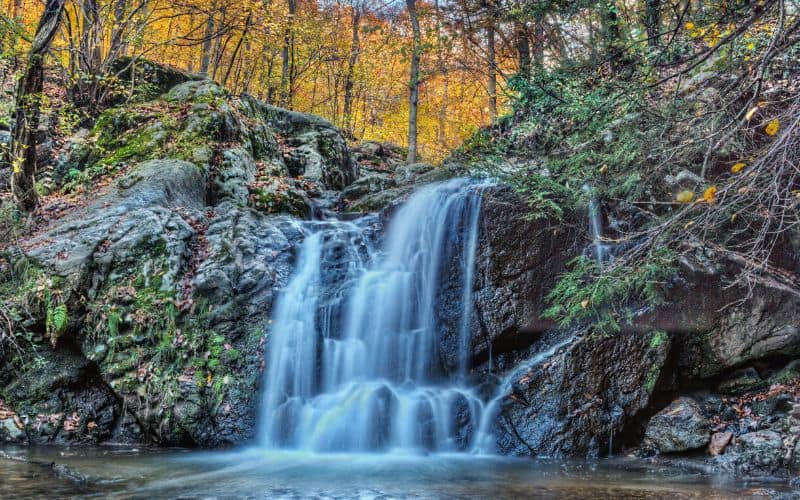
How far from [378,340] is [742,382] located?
4.36 metres

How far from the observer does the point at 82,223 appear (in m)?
7.47

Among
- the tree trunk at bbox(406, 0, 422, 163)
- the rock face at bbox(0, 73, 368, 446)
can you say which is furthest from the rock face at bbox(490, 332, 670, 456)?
the tree trunk at bbox(406, 0, 422, 163)

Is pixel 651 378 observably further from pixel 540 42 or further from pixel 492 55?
pixel 492 55

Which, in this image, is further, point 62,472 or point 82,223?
point 82,223

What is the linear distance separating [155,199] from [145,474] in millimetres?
4627

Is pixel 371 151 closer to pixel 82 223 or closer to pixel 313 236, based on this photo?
pixel 313 236

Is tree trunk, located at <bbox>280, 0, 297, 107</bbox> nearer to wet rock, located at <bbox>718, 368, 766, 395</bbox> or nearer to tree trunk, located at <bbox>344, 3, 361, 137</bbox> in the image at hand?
tree trunk, located at <bbox>344, 3, 361, 137</bbox>

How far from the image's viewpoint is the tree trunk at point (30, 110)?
7590 millimetres

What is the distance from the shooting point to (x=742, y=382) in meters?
6.43

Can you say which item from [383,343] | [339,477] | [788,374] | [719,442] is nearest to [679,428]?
[719,442]

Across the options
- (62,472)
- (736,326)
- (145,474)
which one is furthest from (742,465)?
(62,472)

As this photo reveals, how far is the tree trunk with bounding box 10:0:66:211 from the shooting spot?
7.59 metres

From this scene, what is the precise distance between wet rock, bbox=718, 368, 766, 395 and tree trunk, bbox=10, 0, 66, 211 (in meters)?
9.23

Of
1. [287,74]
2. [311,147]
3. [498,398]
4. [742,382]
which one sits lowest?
[498,398]
